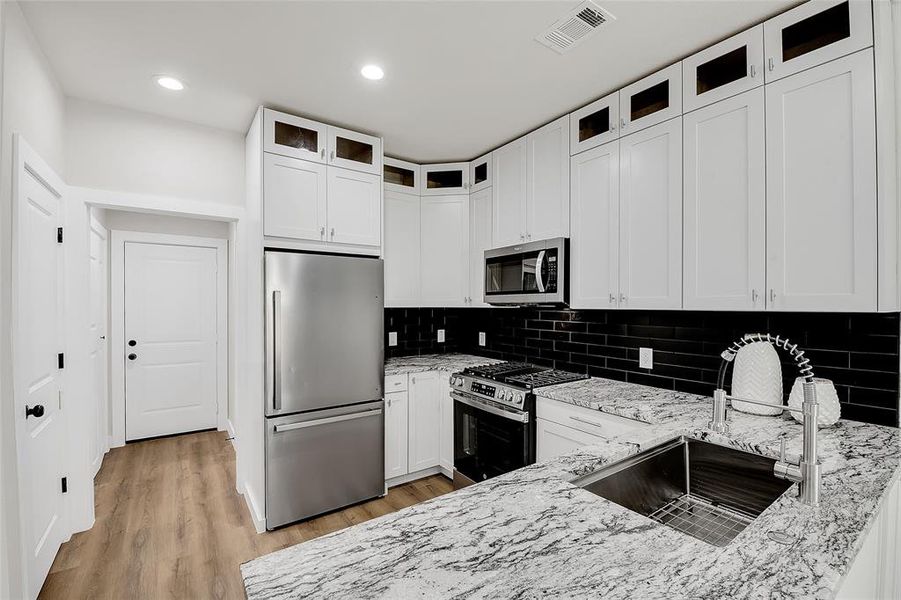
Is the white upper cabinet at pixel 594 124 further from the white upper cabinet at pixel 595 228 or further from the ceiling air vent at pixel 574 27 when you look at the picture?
the ceiling air vent at pixel 574 27

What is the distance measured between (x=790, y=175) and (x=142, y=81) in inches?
129

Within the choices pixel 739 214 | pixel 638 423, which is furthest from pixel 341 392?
pixel 739 214

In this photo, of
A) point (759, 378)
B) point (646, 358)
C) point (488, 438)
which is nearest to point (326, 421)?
point (488, 438)

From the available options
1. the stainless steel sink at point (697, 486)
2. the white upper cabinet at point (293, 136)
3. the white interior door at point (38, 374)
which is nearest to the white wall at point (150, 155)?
the white interior door at point (38, 374)

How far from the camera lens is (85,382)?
8.50ft

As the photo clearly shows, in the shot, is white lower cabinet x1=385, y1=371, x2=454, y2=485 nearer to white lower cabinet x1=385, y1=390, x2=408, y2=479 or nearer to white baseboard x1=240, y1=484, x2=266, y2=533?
white lower cabinet x1=385, y1=390, x2=408, y2=479

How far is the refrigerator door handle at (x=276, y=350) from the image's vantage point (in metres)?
2.58

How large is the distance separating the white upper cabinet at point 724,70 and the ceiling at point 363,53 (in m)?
0.06

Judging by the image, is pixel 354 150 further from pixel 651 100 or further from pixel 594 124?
pixel 651 100

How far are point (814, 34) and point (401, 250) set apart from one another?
9.03 feet

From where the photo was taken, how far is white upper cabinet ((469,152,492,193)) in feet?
11.3

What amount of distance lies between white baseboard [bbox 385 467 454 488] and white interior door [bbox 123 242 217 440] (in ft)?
8.45

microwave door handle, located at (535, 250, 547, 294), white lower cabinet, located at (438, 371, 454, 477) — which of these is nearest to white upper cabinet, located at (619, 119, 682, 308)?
microwave door handle, located at (535, 250, 547, 294)

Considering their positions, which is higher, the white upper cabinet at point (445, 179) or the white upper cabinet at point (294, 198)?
the white upper cabinet at point (445, 179)
